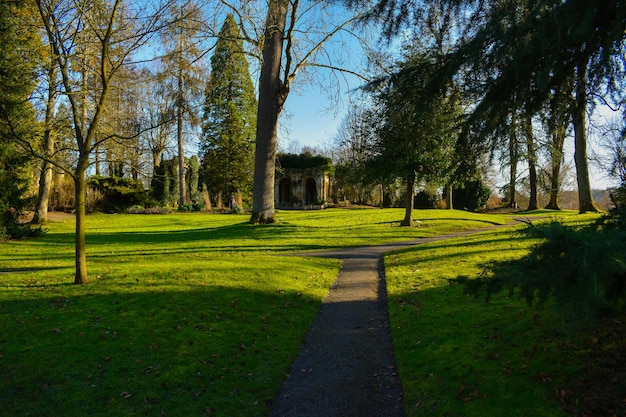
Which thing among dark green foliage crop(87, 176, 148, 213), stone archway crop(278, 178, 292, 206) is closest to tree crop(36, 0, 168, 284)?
dark green foliage crop(87, 176, 148, 213)

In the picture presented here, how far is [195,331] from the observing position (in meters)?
6.22

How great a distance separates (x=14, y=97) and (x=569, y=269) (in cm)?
1759

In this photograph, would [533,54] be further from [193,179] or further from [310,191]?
[310,191]

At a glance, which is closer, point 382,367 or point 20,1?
point 382,367

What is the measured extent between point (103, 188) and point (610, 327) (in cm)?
3202

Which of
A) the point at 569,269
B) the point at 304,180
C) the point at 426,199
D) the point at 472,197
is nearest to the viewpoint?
the point at 569,269

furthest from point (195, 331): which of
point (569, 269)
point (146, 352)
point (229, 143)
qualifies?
point (229, 143)

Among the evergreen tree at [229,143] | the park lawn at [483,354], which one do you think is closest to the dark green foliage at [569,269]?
the park lawn at [483,354]

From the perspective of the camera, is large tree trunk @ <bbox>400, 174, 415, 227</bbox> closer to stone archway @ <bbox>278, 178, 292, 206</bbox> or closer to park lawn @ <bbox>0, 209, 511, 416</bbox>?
park lawn @ <bbox>0, 209, 511, 416</bbox>

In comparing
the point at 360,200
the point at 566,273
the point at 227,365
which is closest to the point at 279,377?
the point at 227,365

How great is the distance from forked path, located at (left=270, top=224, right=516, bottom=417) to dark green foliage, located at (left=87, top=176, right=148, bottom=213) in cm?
2678

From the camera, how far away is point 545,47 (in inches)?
153

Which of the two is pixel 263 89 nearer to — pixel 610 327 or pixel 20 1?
pixel 20 1

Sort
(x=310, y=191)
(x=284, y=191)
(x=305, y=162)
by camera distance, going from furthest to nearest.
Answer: (x=284, y=191) < (x=310, y=191) < (x=305, y=162)
